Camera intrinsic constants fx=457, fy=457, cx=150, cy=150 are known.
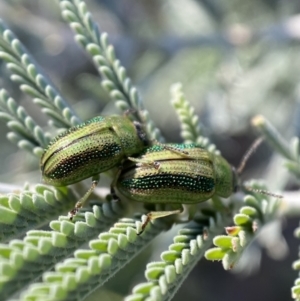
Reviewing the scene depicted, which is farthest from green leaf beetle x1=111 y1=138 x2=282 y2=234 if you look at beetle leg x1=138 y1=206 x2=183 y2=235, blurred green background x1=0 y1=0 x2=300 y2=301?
blurred green background x1=0 y1=0 x2=300 y2=301

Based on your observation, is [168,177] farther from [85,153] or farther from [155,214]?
[85,153]

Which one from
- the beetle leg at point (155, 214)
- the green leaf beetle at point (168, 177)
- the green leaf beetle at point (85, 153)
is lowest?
the beetle leg at point (155, 214)

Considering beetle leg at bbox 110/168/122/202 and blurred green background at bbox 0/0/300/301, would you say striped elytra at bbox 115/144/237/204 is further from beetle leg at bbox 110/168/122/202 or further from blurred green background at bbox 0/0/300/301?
blurred green background at bbox 0/0/300/301

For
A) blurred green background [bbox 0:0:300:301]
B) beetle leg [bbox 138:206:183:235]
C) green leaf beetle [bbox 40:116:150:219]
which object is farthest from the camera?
blurred green background [bbox 0:0:300:301]

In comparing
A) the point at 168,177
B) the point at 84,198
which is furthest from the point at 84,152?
the point at 168,177

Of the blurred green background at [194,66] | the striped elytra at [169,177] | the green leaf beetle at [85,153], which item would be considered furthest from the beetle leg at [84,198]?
the blurred green background at [194,66]

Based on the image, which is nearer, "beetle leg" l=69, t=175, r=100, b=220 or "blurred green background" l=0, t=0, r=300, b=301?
"beetle leg" l=69, t=175, r=100, b=220

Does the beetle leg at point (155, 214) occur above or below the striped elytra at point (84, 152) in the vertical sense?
below

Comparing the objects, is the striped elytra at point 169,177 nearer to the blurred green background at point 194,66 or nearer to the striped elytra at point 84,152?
the striped elytra at point 84,152
